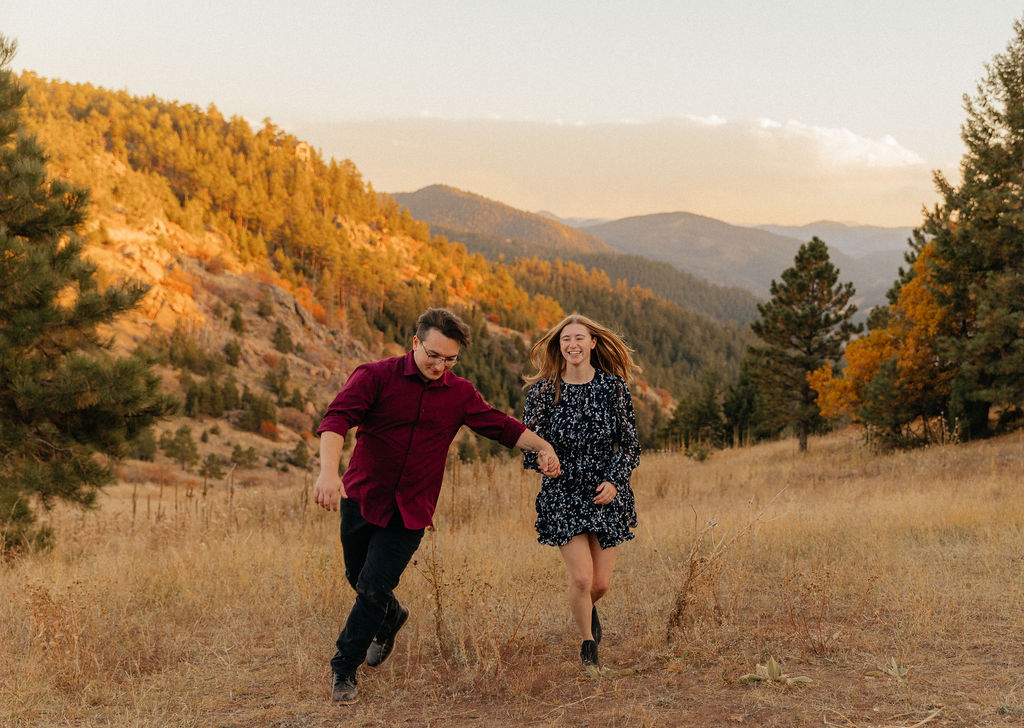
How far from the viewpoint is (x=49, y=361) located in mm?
8438

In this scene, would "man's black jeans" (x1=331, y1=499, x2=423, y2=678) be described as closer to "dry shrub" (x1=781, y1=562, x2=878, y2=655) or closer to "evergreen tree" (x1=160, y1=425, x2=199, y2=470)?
"dry shrub" (x1=781, y1=562, x2=878, y2=655)

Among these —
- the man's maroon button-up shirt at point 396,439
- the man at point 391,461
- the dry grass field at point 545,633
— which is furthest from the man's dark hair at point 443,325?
the dry grass field at point 545,633

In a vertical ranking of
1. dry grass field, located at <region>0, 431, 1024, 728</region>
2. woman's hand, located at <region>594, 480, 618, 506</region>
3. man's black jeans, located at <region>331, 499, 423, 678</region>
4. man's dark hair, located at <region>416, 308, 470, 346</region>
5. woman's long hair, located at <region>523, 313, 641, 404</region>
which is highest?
man's dark hair, located at <region>416, 308, 470, 346</region>

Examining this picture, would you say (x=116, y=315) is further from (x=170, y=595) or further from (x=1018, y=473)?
(x=1018, y=473)

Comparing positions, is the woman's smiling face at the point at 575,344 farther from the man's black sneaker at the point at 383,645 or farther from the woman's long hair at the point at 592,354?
the man's black sneaker at the point at 383,645

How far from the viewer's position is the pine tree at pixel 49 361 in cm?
775

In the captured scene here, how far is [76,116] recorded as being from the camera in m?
132

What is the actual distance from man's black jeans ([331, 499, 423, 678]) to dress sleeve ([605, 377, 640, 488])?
110 cm

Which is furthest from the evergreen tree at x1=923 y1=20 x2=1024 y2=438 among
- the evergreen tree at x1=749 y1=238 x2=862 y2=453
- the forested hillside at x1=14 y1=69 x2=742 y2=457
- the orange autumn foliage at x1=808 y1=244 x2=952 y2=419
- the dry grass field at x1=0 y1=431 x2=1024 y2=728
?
the forested hillside at x1=14 y1=69 x2=742 y2=457

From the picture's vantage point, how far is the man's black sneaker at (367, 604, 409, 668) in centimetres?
383

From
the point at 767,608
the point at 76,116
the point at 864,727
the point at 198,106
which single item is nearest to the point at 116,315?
the point at 767,608

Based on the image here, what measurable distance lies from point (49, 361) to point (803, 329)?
22589mm

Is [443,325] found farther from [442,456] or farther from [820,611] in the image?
[820,611]

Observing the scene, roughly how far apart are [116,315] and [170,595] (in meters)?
4.93
